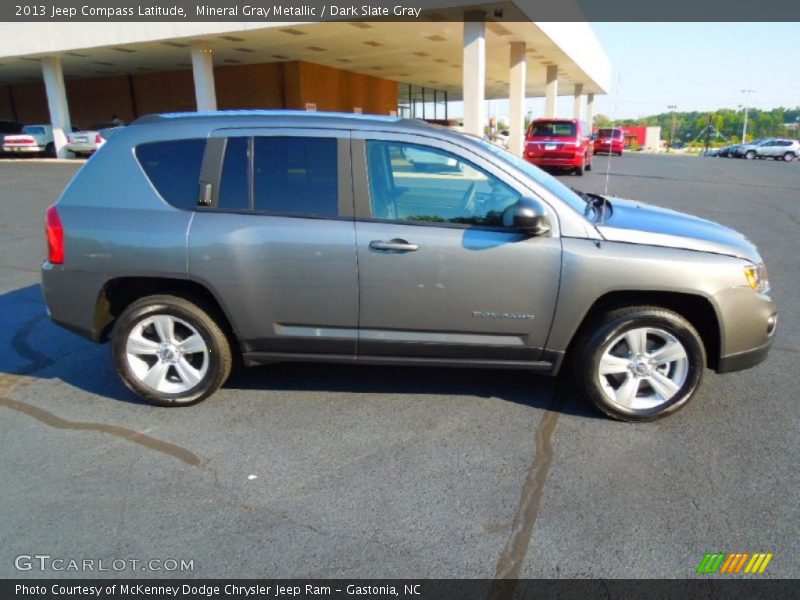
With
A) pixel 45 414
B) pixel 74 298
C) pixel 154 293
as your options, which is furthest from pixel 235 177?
pixel 45 414

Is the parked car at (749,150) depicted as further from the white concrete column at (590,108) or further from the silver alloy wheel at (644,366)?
the silver alloy wheel at (644,366)

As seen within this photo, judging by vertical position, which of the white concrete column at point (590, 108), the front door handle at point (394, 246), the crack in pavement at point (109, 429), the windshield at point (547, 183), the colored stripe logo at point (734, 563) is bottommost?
the colored stripe logo at point (734, 563)

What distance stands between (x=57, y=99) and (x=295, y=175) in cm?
2802

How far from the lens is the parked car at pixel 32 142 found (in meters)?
26.7

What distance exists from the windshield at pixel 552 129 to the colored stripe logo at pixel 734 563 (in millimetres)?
19463

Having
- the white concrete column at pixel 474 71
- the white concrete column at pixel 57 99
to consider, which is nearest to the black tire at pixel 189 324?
the white concrete column at pixel 474 71

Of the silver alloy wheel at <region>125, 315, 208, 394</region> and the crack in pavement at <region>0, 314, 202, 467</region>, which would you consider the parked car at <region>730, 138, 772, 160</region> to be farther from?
the crack in pavement at <region>0, 314, 202, 467</region>

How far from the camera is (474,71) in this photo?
17.8m

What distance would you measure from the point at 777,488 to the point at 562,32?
23.7 metres

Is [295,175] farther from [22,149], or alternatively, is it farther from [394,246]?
[22,149]

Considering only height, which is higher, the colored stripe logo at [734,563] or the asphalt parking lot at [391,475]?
the asphalt parking lot at [391,475]

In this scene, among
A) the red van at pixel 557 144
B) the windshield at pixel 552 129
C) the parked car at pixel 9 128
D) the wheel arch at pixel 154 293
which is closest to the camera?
the wheel arch at pixel 154 293

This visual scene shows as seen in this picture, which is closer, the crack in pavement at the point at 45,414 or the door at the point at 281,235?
the crack in pavement at the point at 45,414

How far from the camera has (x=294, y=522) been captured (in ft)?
8.75
